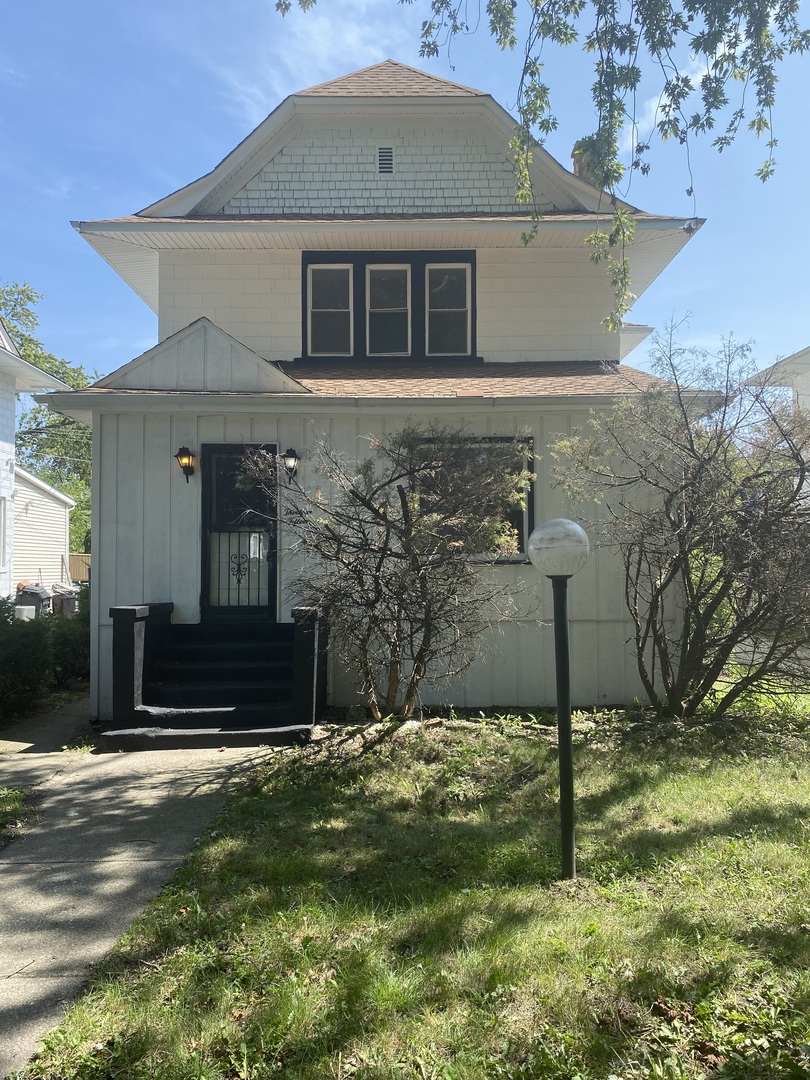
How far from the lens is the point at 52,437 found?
4047 cm

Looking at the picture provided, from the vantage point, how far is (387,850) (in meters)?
4.39

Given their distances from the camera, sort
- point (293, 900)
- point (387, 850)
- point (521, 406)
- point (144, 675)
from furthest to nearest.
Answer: point (521, 406), point (144, 675), point (387, 850), point (293, 900)

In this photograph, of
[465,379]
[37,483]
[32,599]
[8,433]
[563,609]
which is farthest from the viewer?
[37,483]

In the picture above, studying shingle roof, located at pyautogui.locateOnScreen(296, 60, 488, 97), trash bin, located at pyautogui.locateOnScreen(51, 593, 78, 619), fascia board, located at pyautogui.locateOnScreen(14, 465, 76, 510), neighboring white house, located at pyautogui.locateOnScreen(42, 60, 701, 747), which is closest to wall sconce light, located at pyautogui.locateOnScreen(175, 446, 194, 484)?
neighboring white house, located at pyautogui.locateOnScreen(42, 60, 701, 747)

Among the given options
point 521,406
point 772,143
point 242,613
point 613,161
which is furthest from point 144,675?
point 772,143

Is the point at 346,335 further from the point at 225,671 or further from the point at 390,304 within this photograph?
the point at 225,671

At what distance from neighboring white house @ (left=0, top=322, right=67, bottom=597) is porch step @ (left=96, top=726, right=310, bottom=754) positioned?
11483mm

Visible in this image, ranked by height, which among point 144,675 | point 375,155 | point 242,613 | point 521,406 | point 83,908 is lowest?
point 83,908

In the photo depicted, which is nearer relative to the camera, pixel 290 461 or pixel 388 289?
pixel 290 461

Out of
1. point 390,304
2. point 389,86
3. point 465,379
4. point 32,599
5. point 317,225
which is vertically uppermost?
point 389,86

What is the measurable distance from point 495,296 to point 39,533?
18920 mm

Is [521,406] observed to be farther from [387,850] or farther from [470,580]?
[387,850]

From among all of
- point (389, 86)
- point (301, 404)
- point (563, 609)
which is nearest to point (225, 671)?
point (301, 404)

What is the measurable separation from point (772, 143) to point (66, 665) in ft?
34.1
